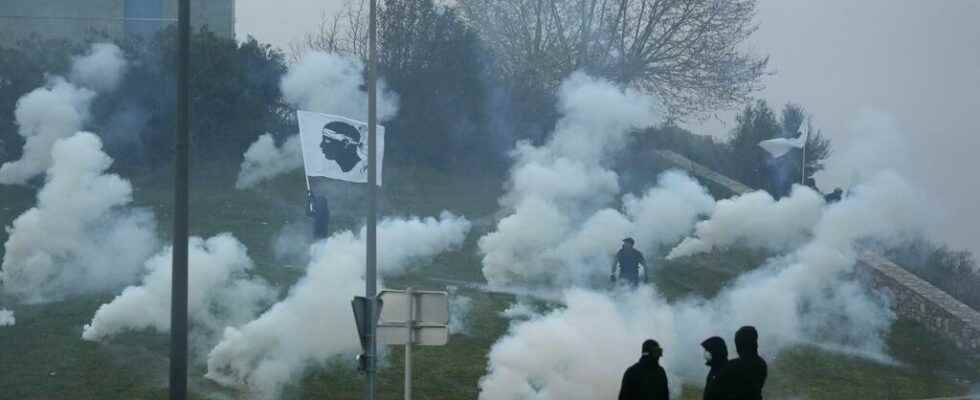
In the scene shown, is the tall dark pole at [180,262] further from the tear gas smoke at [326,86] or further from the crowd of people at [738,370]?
the tear gas smoke at [326,86]

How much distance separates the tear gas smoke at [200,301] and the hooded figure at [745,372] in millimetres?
12013

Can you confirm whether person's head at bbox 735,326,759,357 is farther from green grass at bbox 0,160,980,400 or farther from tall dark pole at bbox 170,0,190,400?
green grass at bbox 0,160,980,400

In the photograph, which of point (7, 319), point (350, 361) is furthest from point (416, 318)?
point (7, 319)

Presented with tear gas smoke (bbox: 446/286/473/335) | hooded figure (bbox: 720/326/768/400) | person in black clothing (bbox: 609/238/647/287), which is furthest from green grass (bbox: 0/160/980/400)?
hooded figure (bbox: 720/326/768/400)

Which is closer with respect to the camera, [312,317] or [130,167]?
[312,317]

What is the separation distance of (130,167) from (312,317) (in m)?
19.0

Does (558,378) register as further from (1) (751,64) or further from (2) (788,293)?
(1) (751,64)

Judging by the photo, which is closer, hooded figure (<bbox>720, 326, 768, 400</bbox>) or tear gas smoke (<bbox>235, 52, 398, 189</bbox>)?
hooded figure (<bbox>720, 326, 768, 400</bbox>)

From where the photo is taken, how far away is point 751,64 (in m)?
49.0

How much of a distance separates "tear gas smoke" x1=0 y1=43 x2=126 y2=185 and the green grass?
854mm

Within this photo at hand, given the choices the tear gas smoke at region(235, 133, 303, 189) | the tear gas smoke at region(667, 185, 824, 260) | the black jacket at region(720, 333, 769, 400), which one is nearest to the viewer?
the black jacket at region(720, 333, 769, 400)

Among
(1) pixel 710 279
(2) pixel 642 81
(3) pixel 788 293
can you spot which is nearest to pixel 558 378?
(3) pixel 788 293

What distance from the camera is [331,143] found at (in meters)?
29.0

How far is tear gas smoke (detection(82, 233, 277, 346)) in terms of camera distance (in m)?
21.4
